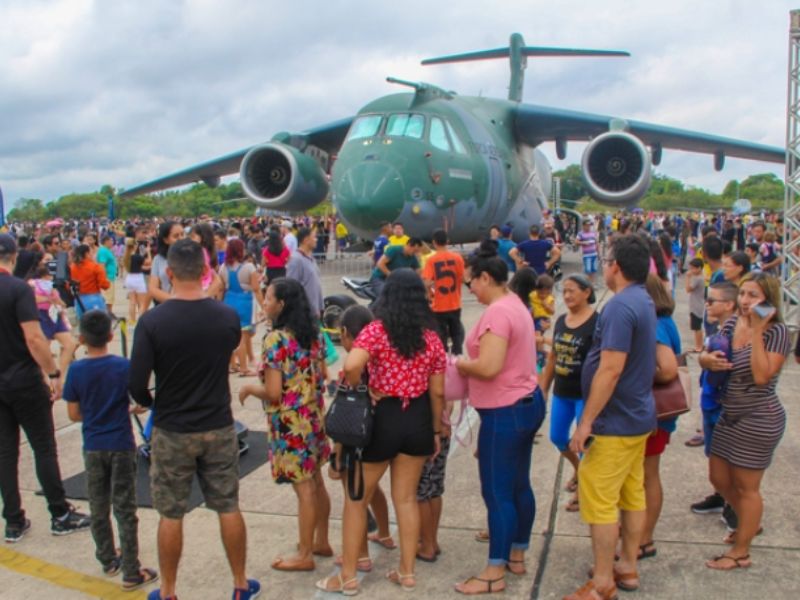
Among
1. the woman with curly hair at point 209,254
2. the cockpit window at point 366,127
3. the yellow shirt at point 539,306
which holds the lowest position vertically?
the yellow shirt at point 539,306

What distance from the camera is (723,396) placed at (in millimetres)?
3943

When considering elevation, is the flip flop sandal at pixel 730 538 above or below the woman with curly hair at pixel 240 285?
below

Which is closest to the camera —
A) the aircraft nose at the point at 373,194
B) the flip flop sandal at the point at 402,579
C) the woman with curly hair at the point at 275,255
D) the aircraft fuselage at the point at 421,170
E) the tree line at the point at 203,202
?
the flip flop sandal at the point at 402,579

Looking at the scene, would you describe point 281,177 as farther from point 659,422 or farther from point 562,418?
point 659,422

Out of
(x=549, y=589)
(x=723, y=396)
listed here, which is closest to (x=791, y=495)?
(x=723, y=396)

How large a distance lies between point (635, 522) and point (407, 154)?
10533mm

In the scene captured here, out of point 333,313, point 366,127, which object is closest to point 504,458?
point 333,313

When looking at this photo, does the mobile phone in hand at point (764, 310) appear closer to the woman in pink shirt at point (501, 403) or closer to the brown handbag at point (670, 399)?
the brown handbag at point (670, 399)

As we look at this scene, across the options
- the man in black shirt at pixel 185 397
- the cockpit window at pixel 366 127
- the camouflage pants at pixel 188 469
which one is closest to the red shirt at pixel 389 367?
A: the man in black shirt at pixel 185 397

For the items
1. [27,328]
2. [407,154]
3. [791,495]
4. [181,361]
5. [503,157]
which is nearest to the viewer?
[181,361]

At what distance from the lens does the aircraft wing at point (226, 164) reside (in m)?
18.0

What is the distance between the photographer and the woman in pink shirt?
Answer: 11.7 ft

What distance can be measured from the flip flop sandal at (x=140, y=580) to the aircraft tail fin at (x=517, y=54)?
20832 millimetres

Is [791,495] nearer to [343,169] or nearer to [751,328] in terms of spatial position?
[751,328]
